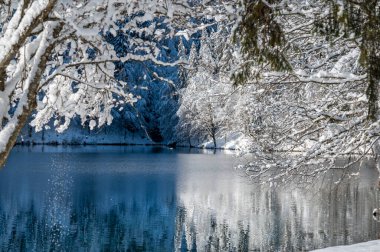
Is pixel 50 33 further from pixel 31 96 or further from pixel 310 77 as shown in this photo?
pixel 310 77

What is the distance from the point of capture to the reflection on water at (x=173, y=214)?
16.8 m

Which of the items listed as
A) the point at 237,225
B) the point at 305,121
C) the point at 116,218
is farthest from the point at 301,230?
the point at 305,121

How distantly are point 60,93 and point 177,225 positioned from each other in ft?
40.6

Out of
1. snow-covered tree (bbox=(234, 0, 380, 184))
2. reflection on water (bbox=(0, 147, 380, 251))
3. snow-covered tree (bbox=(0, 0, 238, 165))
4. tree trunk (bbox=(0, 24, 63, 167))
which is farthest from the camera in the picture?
reflection on water (bbox=(0, 147, 380, 251))

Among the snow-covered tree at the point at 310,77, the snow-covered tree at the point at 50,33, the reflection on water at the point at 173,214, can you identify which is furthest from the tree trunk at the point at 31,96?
the reflection on water at the point at 173,214

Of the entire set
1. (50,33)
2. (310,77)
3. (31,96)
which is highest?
(50,33)

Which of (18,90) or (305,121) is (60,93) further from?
(305,121)

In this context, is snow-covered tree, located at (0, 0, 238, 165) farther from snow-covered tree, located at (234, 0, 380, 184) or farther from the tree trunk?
snow-covered tree, located at (234, 0, 380, 184)

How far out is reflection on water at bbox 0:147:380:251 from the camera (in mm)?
16781

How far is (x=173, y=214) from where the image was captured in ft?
70.0

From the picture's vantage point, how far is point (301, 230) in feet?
59.2

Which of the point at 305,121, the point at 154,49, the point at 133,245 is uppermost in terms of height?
the point at 154,49

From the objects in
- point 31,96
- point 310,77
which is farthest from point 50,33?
point 310,77

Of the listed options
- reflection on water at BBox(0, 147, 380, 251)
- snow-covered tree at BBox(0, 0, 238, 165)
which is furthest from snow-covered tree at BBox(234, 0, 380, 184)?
reflection on water at BBox(0, 147, 380, 251)
